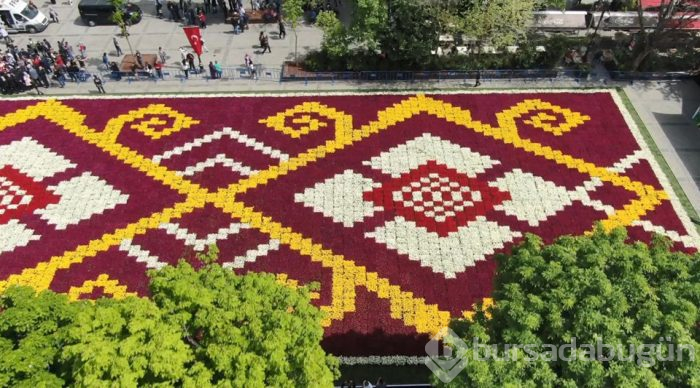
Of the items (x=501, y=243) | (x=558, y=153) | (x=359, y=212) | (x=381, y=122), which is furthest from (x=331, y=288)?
(x=558, y=153)

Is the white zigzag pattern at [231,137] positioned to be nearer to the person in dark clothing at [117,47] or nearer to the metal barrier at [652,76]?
the person in dark clothing at [117,47]

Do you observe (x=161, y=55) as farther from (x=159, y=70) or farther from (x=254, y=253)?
(x=254, y=253)

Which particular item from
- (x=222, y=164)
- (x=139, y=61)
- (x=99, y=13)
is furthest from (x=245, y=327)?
(x=99, y=13)

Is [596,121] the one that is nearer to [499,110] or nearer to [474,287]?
[499,110]

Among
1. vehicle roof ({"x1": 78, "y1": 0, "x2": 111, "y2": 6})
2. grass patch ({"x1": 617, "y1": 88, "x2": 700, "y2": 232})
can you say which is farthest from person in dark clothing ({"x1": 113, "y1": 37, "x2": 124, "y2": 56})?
grass patch ({"x1": 617, "y1": 88, "x2": 700, "y2": 232})

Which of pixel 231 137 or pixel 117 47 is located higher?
pixel 117 47

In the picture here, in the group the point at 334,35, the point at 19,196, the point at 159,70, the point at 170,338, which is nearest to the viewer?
the point at 170,338

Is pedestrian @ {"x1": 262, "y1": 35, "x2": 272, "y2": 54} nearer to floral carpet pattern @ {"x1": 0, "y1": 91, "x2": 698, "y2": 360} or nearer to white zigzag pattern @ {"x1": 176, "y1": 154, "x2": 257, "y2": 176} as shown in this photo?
floral carpet pattern @ {"x1": 0, "y1": 91, "x2": 698, "y2": 360}
